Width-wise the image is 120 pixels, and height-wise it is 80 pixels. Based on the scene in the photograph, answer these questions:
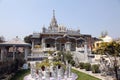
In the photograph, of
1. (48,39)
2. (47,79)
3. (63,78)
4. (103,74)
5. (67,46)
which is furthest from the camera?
(48,39)

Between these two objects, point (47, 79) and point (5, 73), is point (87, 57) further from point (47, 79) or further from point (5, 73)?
point (47, 79)

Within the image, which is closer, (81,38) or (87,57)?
(87,57)

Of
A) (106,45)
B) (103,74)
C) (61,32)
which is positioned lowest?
(103,74)

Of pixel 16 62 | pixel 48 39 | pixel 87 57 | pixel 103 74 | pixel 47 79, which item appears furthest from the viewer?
pixel 48 39

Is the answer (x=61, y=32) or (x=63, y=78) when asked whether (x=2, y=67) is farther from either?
(x=61, y=32)

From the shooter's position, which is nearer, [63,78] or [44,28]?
[63,78]

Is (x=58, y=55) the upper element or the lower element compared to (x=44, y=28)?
lower

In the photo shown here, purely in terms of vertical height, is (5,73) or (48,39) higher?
(48,39)

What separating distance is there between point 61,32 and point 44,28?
102 inches

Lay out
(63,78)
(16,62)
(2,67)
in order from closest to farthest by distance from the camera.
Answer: (63,78) → (2,67) → (16,62)

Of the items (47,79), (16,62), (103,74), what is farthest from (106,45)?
(16,62)

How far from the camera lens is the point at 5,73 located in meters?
12.1

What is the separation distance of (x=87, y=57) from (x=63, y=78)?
10131 mm

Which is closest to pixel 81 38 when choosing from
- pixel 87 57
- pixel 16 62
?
pixel 87 57
